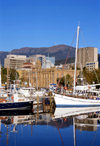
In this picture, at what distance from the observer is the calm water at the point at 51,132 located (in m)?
29.7

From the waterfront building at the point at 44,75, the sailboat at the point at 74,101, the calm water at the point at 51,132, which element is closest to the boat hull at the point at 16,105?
the sailboat at the point at 74,101

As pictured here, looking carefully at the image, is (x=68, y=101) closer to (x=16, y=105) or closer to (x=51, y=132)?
(x=16, y=105)

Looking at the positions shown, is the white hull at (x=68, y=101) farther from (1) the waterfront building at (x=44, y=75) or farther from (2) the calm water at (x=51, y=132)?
(1) the waterfront building at (x=44, y=75)

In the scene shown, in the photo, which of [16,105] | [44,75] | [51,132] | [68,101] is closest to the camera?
[51,132]

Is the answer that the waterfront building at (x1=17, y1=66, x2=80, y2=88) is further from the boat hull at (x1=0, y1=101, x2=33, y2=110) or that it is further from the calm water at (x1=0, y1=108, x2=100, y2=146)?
the calm water at (x1=0, y1=108, x2=100, y2=146)

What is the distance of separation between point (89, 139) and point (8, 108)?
26.5m

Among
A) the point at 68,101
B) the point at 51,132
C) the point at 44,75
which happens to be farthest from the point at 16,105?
the point at 44,75

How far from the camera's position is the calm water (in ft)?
97.5

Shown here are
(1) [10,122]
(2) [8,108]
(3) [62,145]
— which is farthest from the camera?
(2) [8,108]

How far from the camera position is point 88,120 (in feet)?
140

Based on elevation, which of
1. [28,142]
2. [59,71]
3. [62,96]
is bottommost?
[28,142]

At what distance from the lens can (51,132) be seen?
35000mm

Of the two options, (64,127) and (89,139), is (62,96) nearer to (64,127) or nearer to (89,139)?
(64,127)

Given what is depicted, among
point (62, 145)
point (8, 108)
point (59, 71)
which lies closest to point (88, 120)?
point (62, 145)
